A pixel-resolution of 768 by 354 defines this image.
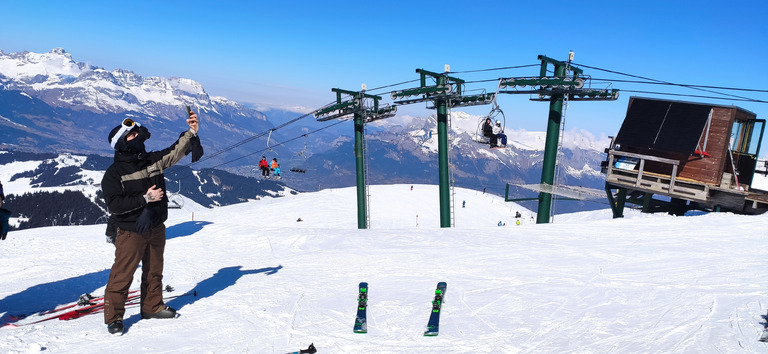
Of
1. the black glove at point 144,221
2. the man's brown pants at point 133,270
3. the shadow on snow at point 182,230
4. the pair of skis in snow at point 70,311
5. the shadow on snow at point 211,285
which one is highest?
the black glove at point 144,221

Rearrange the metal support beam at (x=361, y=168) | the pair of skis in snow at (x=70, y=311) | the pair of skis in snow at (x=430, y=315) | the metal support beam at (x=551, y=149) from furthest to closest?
the metal support beam at (x=361, y=168), the metal support beam at (x=551, y=149), the pair of skis in snow at (x=70, y=311), the pair of skis in snow at (x=430, y=315)

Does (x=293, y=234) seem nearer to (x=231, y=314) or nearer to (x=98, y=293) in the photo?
(x=98, y=293)

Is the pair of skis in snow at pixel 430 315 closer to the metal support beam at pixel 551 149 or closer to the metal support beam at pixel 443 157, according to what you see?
the metal support beam at pixel 551 149

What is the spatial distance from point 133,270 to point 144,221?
646mm

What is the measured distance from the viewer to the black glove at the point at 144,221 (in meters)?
5.37

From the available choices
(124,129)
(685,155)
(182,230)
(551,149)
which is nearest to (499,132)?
(551,149)

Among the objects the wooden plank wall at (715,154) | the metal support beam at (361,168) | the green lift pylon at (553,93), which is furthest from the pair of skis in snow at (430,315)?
the metal support beam at (361,168)

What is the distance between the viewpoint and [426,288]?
7621 mm

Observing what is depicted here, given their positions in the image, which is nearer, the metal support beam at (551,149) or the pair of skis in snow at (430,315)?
the pair of skis in snow at (430,315)

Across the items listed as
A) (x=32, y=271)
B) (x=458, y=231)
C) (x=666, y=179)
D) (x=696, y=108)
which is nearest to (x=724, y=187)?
(x=666, y=179)

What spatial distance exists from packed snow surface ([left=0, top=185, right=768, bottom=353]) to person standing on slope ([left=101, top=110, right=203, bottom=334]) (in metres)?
0.58

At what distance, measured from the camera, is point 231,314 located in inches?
245

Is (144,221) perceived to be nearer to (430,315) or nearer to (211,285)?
(211,285)

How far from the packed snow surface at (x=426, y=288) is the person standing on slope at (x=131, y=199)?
58 centimetres
